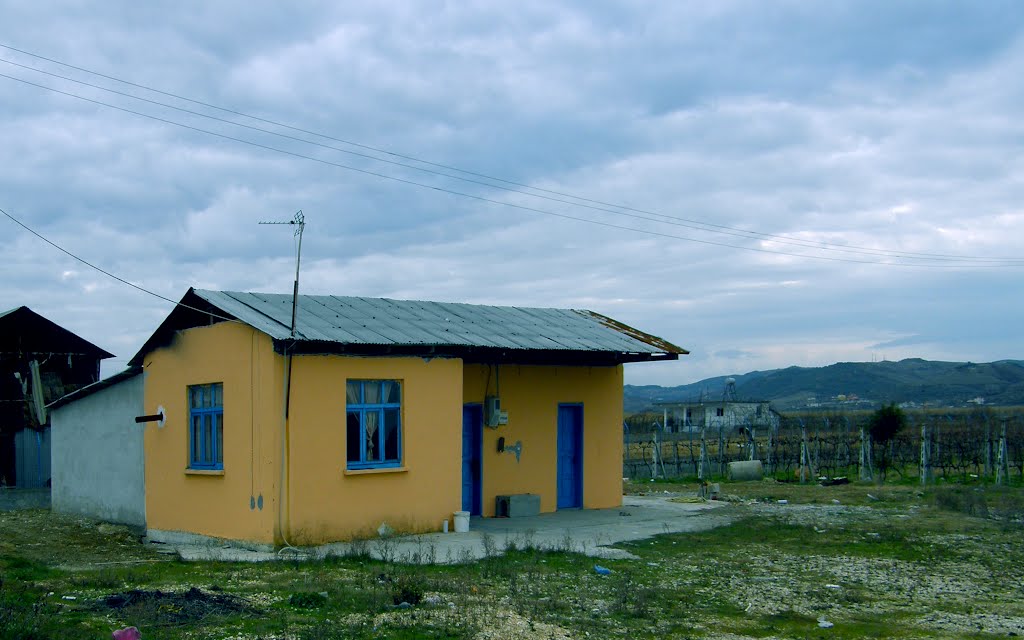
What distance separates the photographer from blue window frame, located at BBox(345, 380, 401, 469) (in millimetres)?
15281

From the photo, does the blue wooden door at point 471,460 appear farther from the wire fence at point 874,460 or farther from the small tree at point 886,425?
the small tree at point 886,425

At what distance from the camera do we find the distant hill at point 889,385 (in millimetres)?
114812

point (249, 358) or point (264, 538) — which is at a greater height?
point (249, 358)

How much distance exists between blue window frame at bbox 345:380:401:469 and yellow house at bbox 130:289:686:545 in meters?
0.02

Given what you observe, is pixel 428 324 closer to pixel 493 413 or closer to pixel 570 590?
pixel 493 413

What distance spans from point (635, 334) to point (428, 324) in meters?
5.84

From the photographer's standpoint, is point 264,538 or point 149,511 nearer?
point 264,538

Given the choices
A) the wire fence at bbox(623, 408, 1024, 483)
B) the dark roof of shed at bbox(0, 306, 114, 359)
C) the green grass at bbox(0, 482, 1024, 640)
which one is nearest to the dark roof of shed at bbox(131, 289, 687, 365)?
the green grass at bbox(0, 482, 1024, 640)

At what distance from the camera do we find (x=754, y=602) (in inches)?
401

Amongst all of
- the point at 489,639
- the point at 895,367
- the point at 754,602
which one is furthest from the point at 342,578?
the point at 895,367

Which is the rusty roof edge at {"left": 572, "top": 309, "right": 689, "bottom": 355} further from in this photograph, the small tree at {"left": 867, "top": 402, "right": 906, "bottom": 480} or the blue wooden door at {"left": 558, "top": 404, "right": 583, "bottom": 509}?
the small tree at {"left": 867, "top": 402, "right": 906, "bottom": 480}

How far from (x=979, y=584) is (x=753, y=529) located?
5.44 meters

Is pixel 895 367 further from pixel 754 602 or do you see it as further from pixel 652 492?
pixel 754 602

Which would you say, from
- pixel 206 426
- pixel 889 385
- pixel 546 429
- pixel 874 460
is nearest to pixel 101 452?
pixel 206 426
